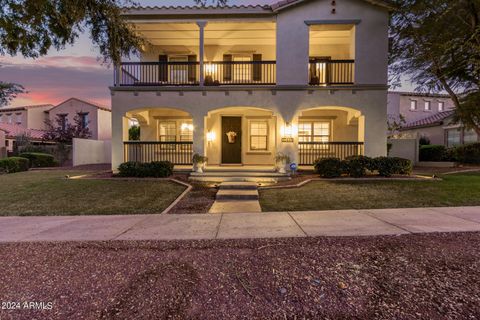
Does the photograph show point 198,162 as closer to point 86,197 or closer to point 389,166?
point 86,197

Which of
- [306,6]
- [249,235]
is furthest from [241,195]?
[306,6]

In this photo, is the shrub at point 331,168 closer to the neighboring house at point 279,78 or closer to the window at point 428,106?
the neighboring house at point 279,78

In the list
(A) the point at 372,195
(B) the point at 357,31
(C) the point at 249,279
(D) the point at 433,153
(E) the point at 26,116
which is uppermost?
(B) the point at 357,31

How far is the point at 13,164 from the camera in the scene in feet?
48.5

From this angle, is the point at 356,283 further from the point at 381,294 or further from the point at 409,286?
the point at 409,286

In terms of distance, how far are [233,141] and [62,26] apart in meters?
8.48

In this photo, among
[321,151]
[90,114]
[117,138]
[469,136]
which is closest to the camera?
[117,138]

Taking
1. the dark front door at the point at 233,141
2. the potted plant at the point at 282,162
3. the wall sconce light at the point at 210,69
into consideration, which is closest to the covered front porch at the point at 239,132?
the dark front door at the point at 233,141

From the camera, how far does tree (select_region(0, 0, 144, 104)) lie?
584cm

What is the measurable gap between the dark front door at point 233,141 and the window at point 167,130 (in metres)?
2.73

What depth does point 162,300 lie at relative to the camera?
258 centimetres

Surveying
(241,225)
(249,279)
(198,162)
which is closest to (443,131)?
(198,162)

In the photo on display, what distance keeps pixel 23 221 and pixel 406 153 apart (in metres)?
18.8

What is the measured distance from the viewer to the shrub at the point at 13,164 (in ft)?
47.5
